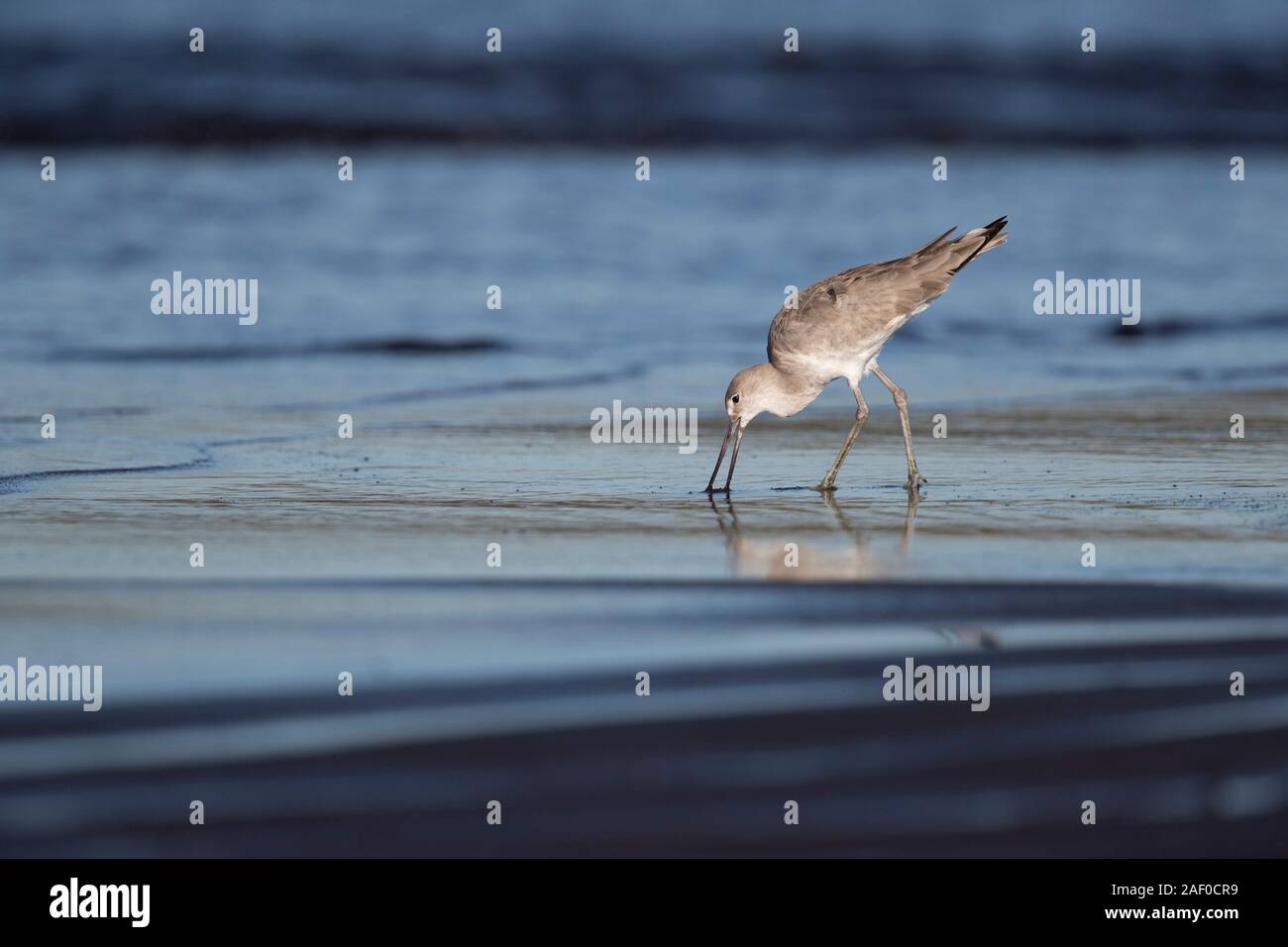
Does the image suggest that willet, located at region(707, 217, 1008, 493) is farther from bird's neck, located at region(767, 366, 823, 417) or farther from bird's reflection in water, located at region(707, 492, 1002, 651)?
bird's reflection in water, located at region(707, 492, 1002, 651)

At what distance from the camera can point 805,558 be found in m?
5.88

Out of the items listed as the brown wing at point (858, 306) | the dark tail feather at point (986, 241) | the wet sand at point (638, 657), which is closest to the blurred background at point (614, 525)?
the wet sand at point (638, 657)

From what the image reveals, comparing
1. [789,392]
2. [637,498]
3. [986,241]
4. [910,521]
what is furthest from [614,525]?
[986,241]

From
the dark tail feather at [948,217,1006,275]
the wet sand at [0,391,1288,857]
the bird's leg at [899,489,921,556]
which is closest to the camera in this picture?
the wet sand at [0,391,1288,857]

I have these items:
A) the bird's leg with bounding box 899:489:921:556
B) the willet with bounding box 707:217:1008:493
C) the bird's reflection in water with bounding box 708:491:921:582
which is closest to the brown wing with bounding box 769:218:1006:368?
the willet with bounding box 707:217:1008:493

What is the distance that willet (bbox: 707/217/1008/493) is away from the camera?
737 cm

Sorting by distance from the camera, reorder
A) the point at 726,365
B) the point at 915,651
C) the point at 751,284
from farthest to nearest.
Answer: the point at 751,284 → the point at 726,365 → the point at 915,651

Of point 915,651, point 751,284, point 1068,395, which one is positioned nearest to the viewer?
point 915,651

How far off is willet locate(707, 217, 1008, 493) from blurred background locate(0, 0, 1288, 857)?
32cm

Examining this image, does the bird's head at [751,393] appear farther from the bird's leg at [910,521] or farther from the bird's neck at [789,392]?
the bird's leg at [910,521]

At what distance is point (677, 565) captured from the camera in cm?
571

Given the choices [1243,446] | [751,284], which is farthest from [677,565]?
[751,284]
